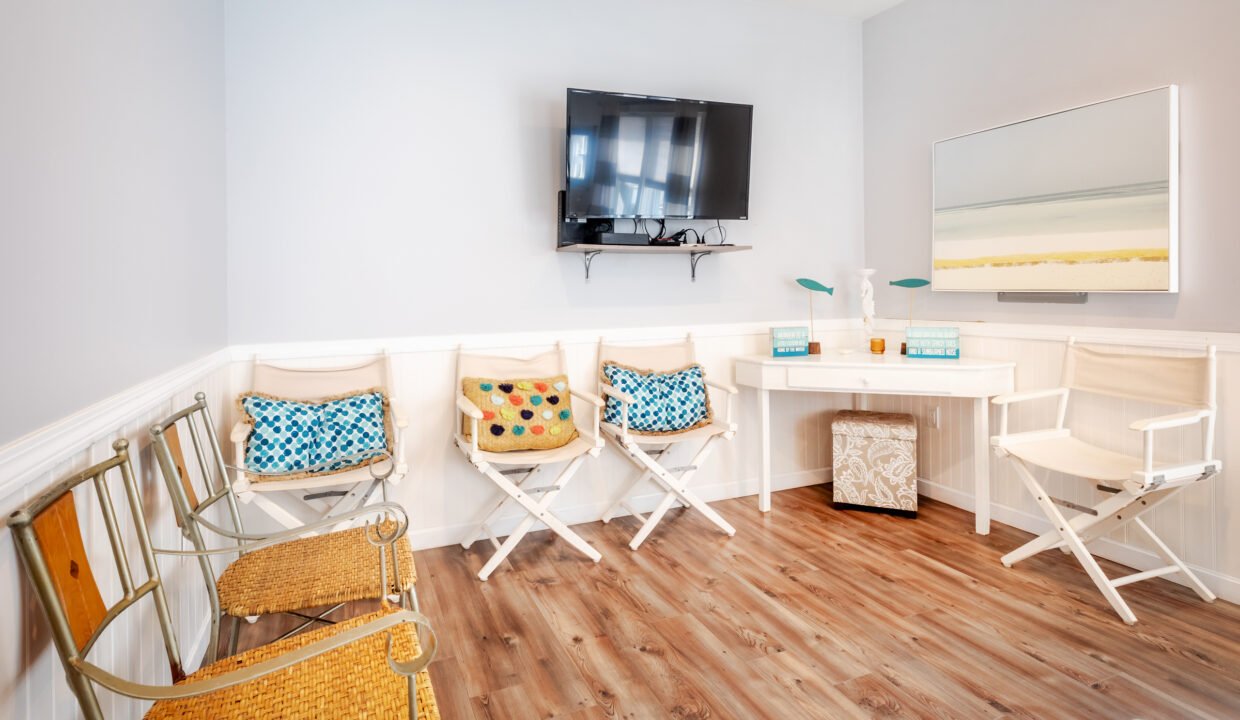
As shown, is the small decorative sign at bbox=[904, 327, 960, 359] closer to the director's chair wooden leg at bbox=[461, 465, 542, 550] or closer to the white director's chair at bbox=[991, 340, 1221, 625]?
the white director's chair at bbox=[991, 340, 1221, 625]

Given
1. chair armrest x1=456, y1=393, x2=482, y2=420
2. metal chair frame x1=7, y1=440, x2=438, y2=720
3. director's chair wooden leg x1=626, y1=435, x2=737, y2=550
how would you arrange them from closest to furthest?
metal chair frame x1=7, y1=440, x2=438, y2=720
chair armrest x1=456, y1=393, x2=482, y2=420
director's chair wooden leg x1=626, y1=435, x2=737, y2=550

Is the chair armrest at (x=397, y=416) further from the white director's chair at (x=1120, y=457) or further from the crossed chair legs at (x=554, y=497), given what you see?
the white director's chair at (x=1120, y=457)

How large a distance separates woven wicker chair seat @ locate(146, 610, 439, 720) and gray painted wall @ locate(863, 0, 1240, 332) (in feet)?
9.73

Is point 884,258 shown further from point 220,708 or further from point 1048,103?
point 220,708

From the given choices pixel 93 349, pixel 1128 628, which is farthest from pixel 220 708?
pixel 1128 628

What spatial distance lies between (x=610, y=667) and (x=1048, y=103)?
3.01 metres

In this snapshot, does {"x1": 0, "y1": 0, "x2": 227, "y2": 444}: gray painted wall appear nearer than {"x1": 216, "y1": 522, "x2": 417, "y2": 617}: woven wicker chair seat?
Yes

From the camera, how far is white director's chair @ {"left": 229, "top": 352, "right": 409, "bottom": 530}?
2.51 metres

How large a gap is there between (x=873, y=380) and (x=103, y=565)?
9.77ft

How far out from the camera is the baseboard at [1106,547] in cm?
253

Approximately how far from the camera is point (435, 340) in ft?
10.6

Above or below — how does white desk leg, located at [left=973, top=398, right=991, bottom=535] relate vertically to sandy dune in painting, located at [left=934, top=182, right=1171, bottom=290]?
below

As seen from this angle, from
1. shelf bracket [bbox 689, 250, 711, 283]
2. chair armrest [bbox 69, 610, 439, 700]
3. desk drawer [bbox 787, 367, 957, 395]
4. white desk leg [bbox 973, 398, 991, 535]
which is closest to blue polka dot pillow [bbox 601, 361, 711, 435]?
desk drawer [bbox 787, 367, 957, 395]

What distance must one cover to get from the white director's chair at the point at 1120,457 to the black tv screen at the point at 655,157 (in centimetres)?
166
